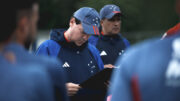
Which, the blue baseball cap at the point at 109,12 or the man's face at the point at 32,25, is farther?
the blue baseball cap at the point at 109,12

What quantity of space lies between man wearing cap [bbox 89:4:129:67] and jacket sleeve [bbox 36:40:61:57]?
154cm

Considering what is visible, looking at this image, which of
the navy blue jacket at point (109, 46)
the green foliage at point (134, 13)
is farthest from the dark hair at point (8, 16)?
the green foliage at point (134, 13)

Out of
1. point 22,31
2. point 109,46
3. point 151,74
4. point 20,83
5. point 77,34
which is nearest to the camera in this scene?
point 151,74

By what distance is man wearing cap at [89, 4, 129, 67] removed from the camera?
6117 mm

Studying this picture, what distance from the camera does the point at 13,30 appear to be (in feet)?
6.59

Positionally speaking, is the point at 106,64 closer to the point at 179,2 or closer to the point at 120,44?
the point at 120,44

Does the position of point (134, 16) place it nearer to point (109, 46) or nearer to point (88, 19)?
point (109, 46)

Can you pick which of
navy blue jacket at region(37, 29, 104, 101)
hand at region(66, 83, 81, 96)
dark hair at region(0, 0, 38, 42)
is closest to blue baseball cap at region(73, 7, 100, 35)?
navy blue jacket at region(37, 29, 104, 101)

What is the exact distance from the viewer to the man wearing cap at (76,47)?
4.61m

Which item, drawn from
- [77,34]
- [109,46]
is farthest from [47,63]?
[109,46]

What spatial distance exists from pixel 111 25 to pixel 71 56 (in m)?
1.68

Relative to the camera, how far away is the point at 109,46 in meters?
6.18

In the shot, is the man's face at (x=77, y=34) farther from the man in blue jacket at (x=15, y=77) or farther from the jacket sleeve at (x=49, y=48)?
the man in blue jacket at (x=15, y=77)

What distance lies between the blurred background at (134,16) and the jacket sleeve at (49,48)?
13.9 meters
